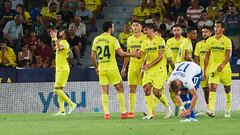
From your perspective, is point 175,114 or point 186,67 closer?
point 186,67

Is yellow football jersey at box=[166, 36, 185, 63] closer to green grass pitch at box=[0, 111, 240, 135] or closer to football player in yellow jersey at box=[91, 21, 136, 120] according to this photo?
football player in yellow jersey at box=[91, 21, 136, 120]

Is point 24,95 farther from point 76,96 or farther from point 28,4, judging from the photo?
point 28,4

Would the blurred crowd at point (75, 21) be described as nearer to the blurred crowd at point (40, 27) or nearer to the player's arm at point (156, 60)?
the blurred crowd at point (40, 27)

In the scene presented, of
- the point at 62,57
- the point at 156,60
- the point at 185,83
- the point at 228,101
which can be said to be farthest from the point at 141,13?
the point at 185,83

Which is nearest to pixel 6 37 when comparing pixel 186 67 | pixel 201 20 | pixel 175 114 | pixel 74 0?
pixel 74 0

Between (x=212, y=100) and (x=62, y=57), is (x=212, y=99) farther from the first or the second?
(x=62, y=57)

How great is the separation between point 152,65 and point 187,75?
10.0ft

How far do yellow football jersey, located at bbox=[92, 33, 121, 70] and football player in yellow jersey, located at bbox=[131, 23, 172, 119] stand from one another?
25.4 inches

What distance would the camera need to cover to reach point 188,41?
22.2 metres

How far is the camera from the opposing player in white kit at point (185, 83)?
1798cm

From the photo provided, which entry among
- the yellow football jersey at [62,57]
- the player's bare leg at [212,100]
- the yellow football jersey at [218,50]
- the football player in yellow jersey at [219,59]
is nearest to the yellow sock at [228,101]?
the football player in yellow jersey at [219,59]

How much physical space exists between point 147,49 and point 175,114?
2.30m

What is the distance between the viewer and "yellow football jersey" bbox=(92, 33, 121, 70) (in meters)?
21.6

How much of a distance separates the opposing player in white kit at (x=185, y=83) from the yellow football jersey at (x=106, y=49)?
308 centimetres
